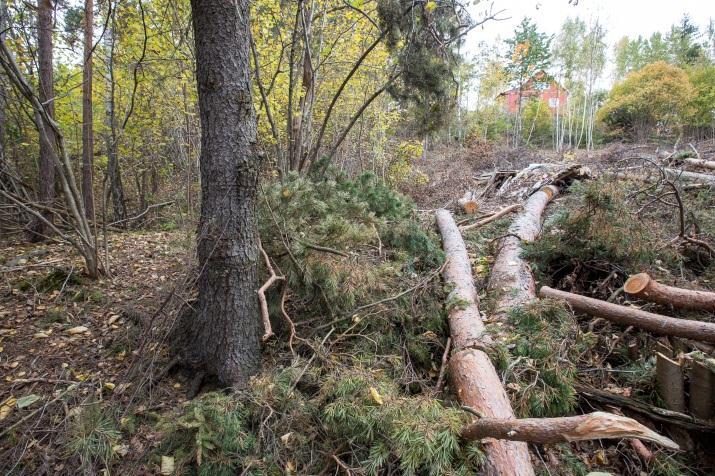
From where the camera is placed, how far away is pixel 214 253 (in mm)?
2223

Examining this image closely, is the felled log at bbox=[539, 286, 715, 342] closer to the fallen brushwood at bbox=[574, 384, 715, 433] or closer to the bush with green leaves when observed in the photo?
the fallen brushwood at bbox=[574, 384, 715, 433]

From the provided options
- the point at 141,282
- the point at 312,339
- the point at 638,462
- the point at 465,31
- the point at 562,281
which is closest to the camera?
the point at 638,462

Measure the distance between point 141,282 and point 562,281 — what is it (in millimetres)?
4265

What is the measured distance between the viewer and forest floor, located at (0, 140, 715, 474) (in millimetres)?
1896

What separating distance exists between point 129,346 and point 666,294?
13.0ft

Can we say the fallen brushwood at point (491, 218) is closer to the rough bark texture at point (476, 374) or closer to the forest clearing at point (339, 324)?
the forest clearing at point (339, 324)

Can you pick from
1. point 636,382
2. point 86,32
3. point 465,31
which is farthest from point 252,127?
point 86,32

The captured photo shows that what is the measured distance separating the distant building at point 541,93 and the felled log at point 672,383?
22018 millimetres

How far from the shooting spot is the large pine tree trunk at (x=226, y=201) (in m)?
2.08

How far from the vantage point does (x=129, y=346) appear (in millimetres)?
2592

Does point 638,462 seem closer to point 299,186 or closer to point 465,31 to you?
point 299,186

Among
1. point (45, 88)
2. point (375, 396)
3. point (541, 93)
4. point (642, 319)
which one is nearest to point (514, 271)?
point (642, 319)

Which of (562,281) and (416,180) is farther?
(416,180)

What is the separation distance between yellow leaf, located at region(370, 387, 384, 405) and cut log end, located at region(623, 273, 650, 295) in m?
2.07
